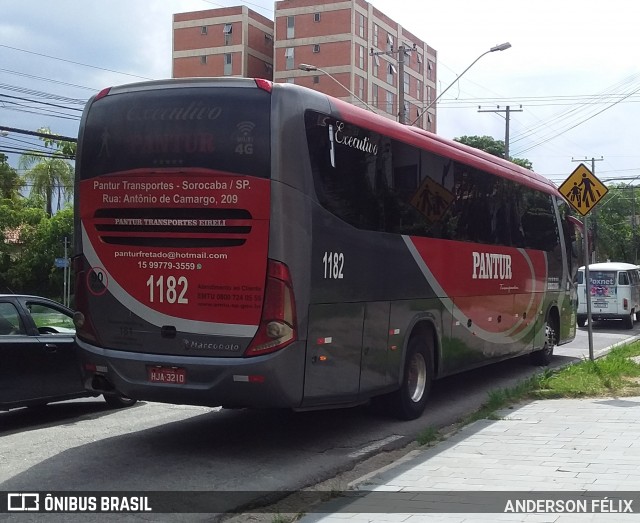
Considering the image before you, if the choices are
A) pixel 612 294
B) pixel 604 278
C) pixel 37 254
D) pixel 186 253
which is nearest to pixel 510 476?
pixel 186 253

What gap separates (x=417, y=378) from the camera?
376 inches

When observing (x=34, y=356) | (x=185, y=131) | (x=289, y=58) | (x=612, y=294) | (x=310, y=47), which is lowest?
(x=34, y=356)

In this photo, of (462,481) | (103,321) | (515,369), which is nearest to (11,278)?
(515,369)

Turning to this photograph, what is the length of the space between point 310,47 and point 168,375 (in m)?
60.7

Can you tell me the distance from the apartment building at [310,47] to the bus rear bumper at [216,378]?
55.4 m

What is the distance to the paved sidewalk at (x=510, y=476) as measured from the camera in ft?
17.7

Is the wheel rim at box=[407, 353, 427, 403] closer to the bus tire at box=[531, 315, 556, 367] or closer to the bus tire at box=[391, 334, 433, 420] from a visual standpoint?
the bus tire at box=[391, 334, 433, 420]

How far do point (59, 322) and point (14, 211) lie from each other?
30.9 m

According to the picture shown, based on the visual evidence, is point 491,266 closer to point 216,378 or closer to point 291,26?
point 216,378

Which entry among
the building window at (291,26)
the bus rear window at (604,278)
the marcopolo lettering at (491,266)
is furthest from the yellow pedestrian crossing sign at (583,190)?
the building window at (291,26)

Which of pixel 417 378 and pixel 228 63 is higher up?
pixel 228 63

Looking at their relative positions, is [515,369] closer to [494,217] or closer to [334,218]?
[494,217]

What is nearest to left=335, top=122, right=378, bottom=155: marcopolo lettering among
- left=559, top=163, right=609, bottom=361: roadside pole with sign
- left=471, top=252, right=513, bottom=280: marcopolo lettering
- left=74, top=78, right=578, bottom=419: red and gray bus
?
left=74, top=78, right=578, bottom=419: red and gray bus

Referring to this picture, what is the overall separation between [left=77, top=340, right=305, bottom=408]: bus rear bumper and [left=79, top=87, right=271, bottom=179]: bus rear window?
1701 mm
